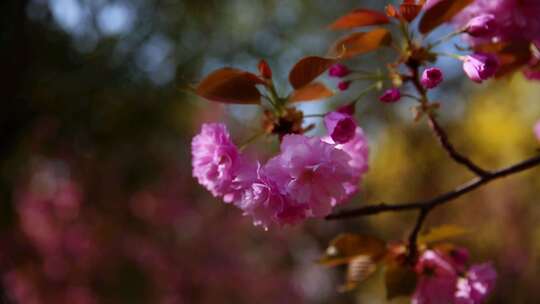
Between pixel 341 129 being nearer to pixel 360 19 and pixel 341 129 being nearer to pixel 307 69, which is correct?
pixel 307 69

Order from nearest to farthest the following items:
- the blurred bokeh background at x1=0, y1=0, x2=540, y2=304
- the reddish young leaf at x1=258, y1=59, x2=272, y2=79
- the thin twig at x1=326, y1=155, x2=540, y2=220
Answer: the reddish young leaf at x1=258, y1=59, x2=272, y2=79 → the thin twig at x1=326, y1=155, x2=540, y2=220 → the blurred bokeh background at x1=0, y1=0, x2=540, y2=304

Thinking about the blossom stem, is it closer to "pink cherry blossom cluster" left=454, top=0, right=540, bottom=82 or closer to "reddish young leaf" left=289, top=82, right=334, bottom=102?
"reddish young leaf" left=289, top=82, right=334, bottom=102

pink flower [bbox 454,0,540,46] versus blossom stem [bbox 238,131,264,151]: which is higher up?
blossom stem [bbox 238,131,264,151]

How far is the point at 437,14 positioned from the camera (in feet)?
3.06

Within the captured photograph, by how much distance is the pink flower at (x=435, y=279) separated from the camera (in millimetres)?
997

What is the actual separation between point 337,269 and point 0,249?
100 inches

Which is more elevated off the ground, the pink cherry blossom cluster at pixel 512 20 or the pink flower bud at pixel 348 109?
the pink flower bud at pixel 348 109

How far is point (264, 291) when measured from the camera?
7.14 m

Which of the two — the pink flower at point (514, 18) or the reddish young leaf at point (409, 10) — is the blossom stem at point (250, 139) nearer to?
the reddish young leaf at point (409, 10)

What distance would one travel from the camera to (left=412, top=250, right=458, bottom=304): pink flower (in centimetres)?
100

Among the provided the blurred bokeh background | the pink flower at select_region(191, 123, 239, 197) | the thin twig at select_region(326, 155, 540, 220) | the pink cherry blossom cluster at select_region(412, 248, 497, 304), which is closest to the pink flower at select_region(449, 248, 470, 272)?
the pink cherry blossom cluster at select_region(412, 248, 497, 304)

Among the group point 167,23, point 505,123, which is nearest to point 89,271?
point 167,23

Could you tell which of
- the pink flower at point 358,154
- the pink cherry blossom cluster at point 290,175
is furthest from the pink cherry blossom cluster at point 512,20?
the pink cherry blossom cluster at point 290,175

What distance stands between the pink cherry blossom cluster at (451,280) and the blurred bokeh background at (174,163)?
7.40 feet
